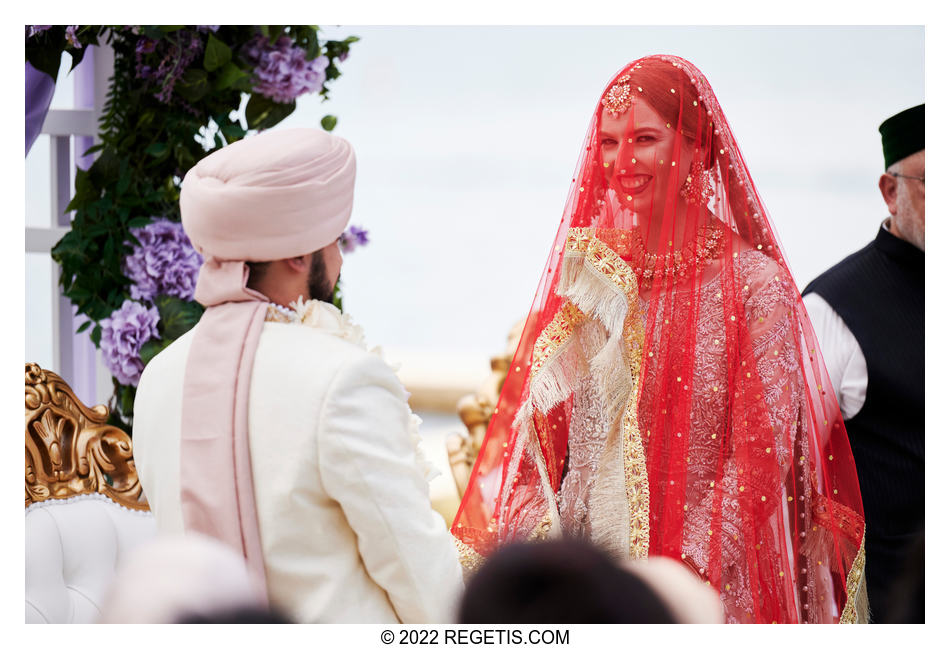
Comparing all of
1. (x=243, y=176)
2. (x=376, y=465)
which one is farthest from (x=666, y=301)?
(x=243, y=176)

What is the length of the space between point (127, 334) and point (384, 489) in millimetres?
819

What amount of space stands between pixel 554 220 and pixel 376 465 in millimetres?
873

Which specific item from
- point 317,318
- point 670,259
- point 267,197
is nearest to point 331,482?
point 317,318

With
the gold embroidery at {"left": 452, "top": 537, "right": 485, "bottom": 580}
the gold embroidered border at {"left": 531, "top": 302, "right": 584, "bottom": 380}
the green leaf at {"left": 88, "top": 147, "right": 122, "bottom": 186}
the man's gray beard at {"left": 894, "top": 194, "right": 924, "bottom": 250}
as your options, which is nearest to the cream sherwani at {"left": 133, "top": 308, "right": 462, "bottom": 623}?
the gold embroidery at {"left": 452, "top": 537, "right": 485, "bottom": 580}

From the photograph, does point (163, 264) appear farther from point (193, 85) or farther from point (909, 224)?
point (909, 224)

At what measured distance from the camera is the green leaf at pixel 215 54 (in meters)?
1.79

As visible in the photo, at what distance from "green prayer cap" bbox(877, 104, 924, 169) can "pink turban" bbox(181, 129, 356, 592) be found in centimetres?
107

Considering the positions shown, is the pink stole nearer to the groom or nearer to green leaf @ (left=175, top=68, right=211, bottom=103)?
the groom

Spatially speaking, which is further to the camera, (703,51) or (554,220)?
(554,220)

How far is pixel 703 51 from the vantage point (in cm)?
171

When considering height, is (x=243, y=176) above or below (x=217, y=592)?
above

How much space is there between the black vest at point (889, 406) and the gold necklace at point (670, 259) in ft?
1.19

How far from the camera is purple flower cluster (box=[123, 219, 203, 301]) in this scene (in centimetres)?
178
